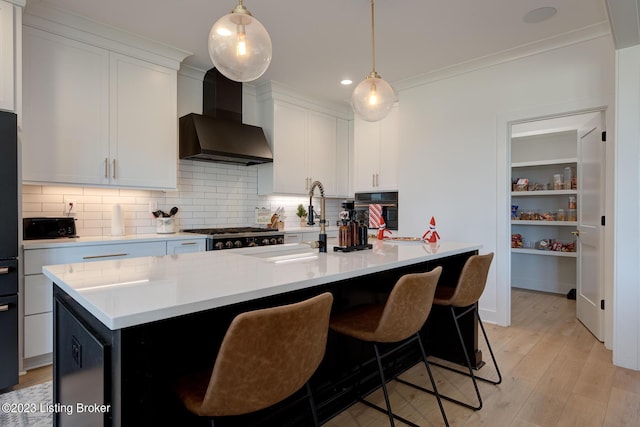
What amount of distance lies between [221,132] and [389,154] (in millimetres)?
2151

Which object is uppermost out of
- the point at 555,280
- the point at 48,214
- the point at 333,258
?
the point at 48,214

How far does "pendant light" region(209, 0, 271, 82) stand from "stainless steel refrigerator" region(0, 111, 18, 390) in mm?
1508

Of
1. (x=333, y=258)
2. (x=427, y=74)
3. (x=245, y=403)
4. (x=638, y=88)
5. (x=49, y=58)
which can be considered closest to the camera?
(x=245, y=403)

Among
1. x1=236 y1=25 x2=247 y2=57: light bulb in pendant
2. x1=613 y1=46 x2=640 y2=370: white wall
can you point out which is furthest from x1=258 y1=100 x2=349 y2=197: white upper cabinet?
x1=613 y1=46 x2=640 y2=370: white wall

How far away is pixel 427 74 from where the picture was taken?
13.4 ft

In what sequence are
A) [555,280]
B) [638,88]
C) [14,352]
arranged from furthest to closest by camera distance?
A: [555,280]
[638,88]
[14,352]

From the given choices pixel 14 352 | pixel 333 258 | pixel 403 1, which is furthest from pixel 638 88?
pixel 14 352

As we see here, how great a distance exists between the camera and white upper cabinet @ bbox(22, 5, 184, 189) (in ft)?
9.07

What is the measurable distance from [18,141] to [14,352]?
1366 millimetres

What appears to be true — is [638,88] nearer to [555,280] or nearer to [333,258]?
[333,258]

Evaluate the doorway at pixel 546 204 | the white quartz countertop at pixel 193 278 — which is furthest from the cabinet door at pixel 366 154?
the white quartz countertop at pixel 193 278

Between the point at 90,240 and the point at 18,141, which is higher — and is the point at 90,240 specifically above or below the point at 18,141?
below

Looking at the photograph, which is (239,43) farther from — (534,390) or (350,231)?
(534,390)

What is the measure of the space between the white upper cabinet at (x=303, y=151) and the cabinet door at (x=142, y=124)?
1244 millimetres
